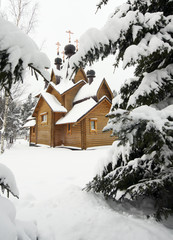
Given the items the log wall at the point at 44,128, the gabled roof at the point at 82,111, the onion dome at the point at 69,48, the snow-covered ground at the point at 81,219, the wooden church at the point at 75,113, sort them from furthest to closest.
→ 1. the onion dome at the point at 69,48
2. the log wall at the point at 44,128
3. the wooden church at the point at 75,113
4. the gabled roof at the point at 82,111
5. the snow-covered ground at the point at 81,219

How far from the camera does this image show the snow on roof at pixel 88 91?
1440cm

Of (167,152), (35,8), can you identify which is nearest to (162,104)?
(167,152)

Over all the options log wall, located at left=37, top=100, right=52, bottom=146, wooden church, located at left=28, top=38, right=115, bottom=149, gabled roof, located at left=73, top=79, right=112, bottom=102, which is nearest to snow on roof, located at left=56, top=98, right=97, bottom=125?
wooden church, located at left=28, top=38, right=115, bottom=149

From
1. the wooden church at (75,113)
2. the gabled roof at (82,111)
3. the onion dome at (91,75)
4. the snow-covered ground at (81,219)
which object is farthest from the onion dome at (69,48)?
the snow-covered ground at (81,219)

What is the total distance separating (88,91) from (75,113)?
123 inches

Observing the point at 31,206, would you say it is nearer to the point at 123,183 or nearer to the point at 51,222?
the point at 51,222

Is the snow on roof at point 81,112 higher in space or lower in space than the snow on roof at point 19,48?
higher

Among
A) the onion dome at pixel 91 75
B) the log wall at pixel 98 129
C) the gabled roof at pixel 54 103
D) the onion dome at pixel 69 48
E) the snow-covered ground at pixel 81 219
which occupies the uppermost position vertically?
the onion dome at pixel 69 48

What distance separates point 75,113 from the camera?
43.3 feet

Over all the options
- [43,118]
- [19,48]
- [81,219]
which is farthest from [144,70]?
[43,118]

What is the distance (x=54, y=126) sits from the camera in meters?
14.6

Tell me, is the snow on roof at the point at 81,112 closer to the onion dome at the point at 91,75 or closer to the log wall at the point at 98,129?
the log wall at the point at 98,129

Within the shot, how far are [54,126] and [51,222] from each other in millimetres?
12904

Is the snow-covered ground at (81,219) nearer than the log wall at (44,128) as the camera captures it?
Yes
